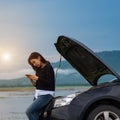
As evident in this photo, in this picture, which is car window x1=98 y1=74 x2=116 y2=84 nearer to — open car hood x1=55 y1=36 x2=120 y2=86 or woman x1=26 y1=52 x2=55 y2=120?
open car hood x1=55 y1=36 x2=120 y2=86

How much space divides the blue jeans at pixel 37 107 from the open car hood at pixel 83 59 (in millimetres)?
1020

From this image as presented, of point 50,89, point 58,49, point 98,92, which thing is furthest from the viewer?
point 58,49

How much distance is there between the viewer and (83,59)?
11.9 m

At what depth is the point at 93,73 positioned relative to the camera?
12383mm

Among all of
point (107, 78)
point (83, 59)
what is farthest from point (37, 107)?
point (107, 78)

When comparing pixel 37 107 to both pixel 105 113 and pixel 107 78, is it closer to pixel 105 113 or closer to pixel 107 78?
pixel 105 113

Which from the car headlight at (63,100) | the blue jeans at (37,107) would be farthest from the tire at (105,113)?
the blue jeans at (37,107)

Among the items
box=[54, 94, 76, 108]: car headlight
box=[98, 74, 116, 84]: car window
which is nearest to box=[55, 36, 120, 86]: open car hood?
box=[98, 74, 116, 84]: car window

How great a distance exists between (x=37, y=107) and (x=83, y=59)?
131 cm

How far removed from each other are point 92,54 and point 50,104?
1.22m

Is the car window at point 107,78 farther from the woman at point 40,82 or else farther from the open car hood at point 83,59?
the woman at point 40,82

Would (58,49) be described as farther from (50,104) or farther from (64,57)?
(50,104)

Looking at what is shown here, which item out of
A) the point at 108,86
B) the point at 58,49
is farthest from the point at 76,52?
the point at 108,86

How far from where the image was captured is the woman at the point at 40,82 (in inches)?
→ 451
